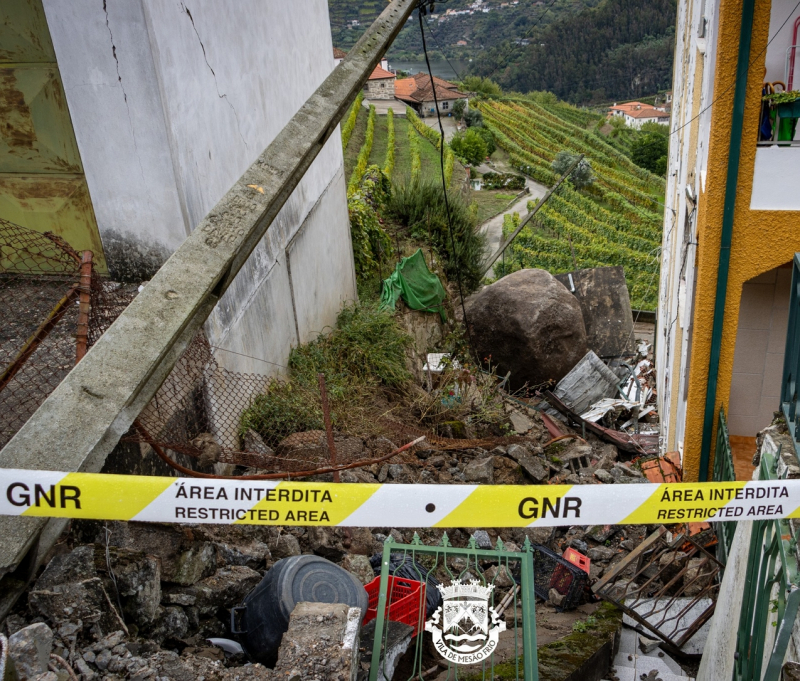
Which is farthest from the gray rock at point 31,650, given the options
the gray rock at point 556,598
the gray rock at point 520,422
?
the gray rock at point 520,422

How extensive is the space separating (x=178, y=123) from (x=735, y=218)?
4.42 m

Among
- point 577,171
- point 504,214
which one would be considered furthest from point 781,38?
point 577,171

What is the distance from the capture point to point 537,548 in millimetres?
5730

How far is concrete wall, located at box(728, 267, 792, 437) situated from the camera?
6.62 m

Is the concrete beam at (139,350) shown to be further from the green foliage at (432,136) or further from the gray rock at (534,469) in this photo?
the green foliage at (432,136)

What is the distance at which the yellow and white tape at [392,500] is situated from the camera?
253cm

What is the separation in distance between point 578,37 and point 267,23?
315 feet

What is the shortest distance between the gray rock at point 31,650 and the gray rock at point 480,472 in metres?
4.93

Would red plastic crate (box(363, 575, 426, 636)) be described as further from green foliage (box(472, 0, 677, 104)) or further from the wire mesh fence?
green foliage (box(472, 0, 677, 104))

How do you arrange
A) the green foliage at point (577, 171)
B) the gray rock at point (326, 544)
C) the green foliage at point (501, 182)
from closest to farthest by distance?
the gray rock at point (326, 544) → the green foliage at point (577, 171) → the green foliage at point (501, 182)

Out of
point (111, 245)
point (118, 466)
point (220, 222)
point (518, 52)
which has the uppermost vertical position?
point (518, 52)

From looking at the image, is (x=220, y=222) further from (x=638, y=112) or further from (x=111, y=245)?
(x=638, y=112)

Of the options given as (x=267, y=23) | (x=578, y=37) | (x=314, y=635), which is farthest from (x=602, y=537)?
(x=578, y=37)

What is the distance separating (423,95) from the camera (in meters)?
50.0
